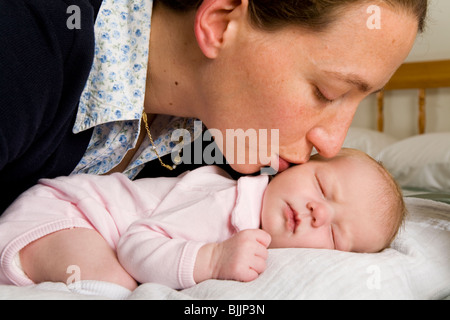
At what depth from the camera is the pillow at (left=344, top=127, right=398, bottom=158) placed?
92.0 inches

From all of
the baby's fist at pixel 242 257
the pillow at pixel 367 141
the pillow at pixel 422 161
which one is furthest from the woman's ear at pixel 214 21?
the pillow at pixel 367 141

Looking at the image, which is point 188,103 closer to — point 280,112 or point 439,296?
point 280,112

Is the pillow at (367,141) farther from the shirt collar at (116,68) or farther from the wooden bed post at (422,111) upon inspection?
the shirt collar at (116,68)

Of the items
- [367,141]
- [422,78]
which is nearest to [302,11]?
[367,141]

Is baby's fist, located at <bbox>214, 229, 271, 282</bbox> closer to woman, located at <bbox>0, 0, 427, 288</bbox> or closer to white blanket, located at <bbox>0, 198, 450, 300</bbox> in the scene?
white blanket, located at <bbox>0, 198, 450, 300</bbox>

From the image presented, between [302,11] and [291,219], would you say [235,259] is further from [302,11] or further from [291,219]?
[302,11]

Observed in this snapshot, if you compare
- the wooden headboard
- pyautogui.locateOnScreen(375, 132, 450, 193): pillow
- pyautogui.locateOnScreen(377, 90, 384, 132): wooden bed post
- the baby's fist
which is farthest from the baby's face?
pyautogui.locateOnScreen(377, 90, 384, 132): wooden bed post

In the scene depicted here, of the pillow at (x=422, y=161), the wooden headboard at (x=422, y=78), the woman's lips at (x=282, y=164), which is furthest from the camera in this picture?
the wooden headboard at (x=422, y=78)

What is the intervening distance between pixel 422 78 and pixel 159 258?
2269 millimetres

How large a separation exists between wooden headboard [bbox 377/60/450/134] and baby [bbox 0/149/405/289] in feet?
5.59

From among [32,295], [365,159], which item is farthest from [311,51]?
[32,295]

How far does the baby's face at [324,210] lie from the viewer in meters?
0.93

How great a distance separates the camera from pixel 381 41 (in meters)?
0.89

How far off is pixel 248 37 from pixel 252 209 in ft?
1.18
